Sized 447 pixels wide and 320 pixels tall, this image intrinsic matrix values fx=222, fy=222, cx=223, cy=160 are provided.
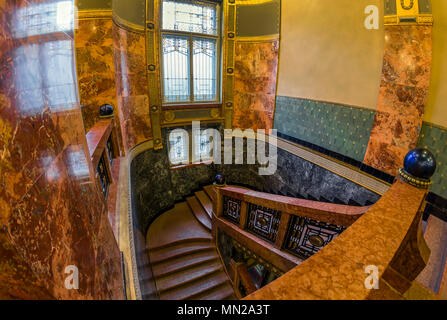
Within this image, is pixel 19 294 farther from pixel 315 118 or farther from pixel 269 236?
pixel 315 118

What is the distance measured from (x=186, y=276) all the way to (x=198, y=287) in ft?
1.19

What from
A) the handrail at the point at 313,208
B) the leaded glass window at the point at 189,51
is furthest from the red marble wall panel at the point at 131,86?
the handrail at the point at 313,208

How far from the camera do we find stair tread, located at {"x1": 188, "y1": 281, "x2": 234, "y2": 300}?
471cm

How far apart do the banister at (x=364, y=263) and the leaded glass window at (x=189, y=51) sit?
6769 millimetres

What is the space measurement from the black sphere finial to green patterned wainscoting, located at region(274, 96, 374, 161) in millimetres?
2864

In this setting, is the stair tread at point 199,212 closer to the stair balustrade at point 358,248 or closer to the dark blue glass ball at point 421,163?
the stair balustrade at point 358,248

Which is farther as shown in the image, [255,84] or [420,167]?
[255,84]

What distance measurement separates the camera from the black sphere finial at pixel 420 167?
1796 mm

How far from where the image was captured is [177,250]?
5.58m

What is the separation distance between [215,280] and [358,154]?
164 inches

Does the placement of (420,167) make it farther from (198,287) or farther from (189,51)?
(189,51)

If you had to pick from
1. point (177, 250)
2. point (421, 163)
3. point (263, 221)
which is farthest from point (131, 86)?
point (421, 163)
